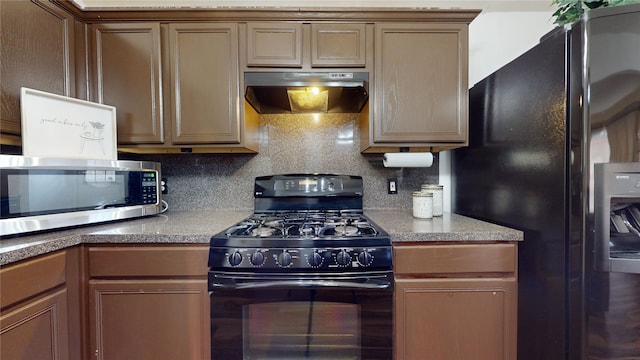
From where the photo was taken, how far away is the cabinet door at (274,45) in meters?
1.52

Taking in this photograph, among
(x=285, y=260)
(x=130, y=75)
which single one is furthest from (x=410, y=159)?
(x=130, y=75)

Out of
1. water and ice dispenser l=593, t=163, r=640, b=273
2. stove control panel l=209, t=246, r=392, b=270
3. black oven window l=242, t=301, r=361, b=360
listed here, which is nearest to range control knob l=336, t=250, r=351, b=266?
stove control panel l=209, t=246, r=392, b=270

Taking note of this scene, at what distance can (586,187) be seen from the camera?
3.11 feet

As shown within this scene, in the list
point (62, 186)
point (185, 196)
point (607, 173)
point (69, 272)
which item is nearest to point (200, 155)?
point (185, 196)

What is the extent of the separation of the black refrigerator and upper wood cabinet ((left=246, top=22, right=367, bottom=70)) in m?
0.83

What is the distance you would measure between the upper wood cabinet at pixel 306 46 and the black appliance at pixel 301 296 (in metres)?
0.96

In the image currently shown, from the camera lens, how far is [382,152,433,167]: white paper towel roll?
5.57 feet

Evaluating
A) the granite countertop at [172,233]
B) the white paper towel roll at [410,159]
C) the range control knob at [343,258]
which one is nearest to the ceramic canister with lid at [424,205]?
the granite countertop at [172,233]

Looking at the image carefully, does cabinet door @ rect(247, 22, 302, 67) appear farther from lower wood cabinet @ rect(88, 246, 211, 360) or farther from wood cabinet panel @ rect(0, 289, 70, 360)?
wood cabinet panel @ rect(0, 289, 70, 360)

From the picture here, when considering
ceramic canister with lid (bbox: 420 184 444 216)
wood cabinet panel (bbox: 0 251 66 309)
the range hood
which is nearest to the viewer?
wood cabinet panel (bbox: 0 251 66 309)

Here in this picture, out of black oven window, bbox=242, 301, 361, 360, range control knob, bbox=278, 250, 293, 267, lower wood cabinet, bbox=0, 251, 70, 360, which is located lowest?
black oven window, bbox=242, 301, 361, 360

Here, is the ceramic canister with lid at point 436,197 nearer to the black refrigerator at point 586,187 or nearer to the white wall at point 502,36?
the black refrigerator at point 586,187

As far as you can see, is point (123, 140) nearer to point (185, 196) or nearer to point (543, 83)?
point (185, 196)

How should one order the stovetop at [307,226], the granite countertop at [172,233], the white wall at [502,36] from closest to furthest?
the granite countertop at [172,233], the stovetop at [307,226], the white wall at [502,36]
